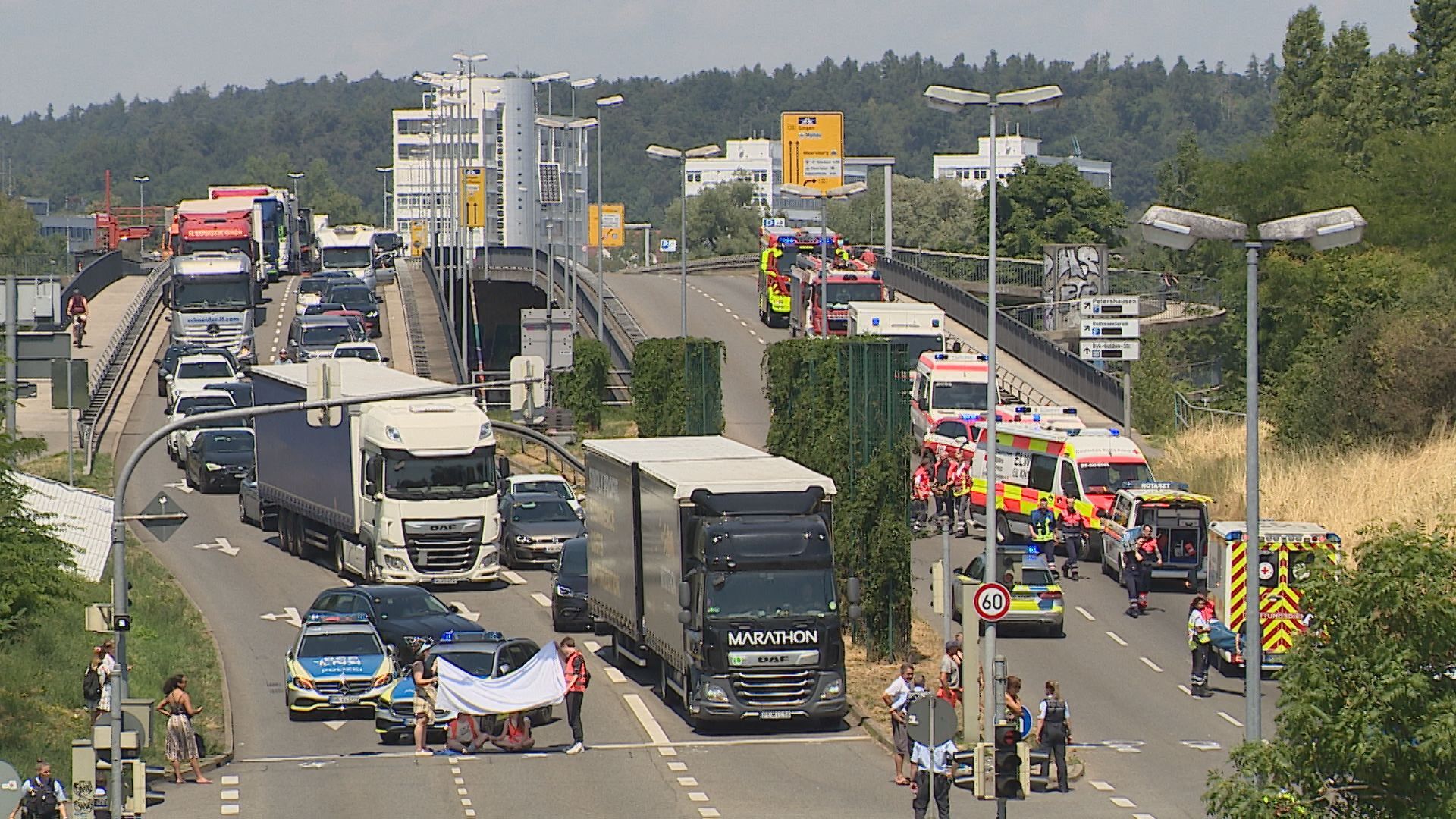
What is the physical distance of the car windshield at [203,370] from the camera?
195 ft

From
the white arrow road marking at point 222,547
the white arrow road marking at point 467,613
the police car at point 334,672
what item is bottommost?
the white arrow road marking at point 467,613

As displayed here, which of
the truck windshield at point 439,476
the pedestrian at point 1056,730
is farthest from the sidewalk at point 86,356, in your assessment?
the pedestrian at point 1056,730

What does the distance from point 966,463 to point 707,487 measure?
19.6 metres

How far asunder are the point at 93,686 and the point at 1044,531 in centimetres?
1971

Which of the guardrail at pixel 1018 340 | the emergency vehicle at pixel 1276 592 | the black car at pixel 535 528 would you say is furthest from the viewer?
the guardrail at pixel 1018 340

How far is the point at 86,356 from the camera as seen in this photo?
227ft

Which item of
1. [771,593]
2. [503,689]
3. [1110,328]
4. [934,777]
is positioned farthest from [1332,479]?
[934,777]

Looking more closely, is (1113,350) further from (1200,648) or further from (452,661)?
(452,661)

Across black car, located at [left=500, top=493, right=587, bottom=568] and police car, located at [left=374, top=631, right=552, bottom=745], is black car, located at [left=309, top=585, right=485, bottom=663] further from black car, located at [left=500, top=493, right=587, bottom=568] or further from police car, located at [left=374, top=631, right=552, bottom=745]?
black car, located at [left=500, top=493, right=587, bottom=568]

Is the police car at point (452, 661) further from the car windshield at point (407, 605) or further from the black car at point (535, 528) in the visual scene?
the black car at point (535, 528)

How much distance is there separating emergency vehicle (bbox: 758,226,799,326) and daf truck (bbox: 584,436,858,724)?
45302mm

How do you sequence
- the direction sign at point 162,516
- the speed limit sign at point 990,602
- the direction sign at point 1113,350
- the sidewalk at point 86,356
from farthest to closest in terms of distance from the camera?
the sidewalk at point 86,356 < the direction sign at point 1113,350 < the speed limit sign at point 990,602 < the direction sign at point 162,516

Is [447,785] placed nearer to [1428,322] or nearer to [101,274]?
[1428,322]

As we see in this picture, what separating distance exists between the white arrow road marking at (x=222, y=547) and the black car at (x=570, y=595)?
10.4m
